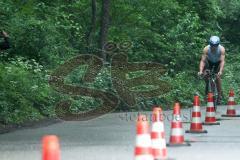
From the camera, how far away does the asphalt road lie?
→ 990 cm

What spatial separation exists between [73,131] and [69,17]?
13066mm

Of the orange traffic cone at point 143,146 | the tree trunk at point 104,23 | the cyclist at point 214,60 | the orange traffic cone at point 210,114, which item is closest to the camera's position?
the orange traffic cone at point 143,146

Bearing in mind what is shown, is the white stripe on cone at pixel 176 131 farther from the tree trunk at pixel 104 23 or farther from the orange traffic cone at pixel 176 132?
the tree trunk at pixel 104 23

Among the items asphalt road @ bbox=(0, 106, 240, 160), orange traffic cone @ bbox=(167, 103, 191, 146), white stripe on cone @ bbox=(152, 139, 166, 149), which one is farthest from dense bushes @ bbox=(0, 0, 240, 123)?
white stripe on cone @ bbox=(152, 139, 166, 149)

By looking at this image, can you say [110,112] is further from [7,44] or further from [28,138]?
[28,138]

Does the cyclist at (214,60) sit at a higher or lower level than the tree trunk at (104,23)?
lower

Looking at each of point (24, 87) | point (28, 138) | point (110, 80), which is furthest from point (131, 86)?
point (28, 138)

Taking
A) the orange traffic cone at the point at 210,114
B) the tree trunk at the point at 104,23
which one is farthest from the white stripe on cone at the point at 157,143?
the tree trunk at the point at 104,23

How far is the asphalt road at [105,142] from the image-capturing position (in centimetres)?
990

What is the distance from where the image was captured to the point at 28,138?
12805mm

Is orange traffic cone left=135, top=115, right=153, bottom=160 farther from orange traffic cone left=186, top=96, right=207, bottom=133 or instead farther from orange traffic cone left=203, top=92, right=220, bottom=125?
orange traffic cone left=203, top=92, right=220, bottom=125

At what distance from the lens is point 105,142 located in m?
11.8

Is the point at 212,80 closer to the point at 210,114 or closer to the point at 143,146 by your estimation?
the point at 210,114

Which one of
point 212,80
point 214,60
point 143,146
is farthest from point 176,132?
point 214,60
